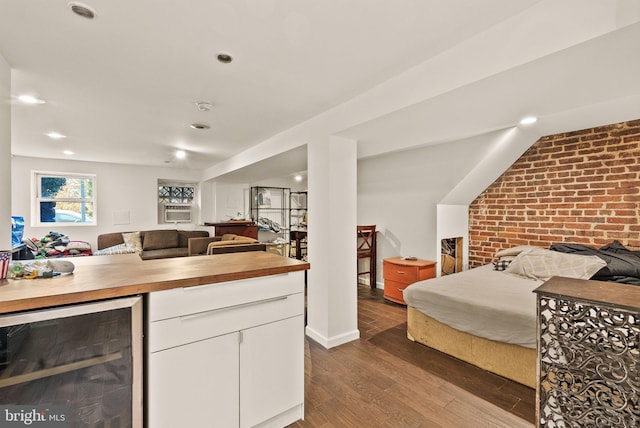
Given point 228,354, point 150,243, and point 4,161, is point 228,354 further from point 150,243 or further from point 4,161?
point 150,243

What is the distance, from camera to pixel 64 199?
548 cm

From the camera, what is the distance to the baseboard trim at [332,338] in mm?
2715

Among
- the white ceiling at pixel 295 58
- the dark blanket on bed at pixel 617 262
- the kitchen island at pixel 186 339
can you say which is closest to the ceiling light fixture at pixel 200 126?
the white ceiling at pixel 295 58

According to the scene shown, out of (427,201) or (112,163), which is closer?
(427,201)

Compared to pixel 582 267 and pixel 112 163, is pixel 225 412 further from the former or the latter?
pixel 112 163

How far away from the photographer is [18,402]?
3.70ft

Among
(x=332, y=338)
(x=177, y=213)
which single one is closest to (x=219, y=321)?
(x=332, y=338)

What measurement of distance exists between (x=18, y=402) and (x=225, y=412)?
2.67ft

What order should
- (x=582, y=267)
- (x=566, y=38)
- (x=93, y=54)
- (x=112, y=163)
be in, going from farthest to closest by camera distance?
(x=112, y=163) < (x=582, y=267) < (x=93, y=54) < (x=566, y=38)

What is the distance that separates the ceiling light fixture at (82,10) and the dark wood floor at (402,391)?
8.07 feet

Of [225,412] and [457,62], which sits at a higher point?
[457,62]

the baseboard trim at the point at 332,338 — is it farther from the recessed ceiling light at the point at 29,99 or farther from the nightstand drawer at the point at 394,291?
the recessed ceiling light at the point at 29,99

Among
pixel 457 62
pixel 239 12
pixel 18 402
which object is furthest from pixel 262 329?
pixel 457 62

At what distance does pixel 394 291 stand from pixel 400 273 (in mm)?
278
